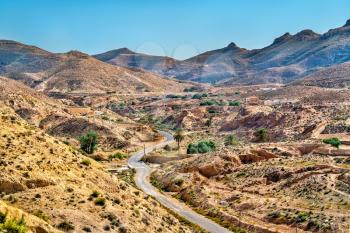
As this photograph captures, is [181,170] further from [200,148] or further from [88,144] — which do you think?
[88,144]

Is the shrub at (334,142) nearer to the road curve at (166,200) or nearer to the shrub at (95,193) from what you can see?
the road curve at (166,200)

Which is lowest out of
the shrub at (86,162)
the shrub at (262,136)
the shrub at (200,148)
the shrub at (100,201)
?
the shrub at (200,148)

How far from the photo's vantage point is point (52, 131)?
100m

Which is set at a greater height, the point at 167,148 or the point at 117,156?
the point at 167,148

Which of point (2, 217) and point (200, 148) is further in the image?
point (200, 148)

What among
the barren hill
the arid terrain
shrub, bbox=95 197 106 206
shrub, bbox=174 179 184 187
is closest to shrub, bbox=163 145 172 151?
the arid terrain

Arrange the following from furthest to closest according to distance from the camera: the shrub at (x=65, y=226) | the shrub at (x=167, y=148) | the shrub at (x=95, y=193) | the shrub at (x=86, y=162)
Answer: the shrub at (x=167, y=148) < the shrub at (x=86, y=162) < the shrub at (x=95, y=193) < the shrub at (x=65, y=226)

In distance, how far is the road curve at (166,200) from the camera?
44.9 metres

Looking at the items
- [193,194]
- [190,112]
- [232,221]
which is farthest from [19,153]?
[190,112]

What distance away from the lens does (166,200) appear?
54.6m

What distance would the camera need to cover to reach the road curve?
1769 inches

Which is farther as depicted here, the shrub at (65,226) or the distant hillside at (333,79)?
the distant hillside at (333,79)

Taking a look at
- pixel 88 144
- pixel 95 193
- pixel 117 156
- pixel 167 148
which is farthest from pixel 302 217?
pixel 167 148

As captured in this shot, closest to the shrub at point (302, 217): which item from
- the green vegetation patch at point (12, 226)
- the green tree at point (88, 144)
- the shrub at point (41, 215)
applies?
the shrub at point (41, 215)
